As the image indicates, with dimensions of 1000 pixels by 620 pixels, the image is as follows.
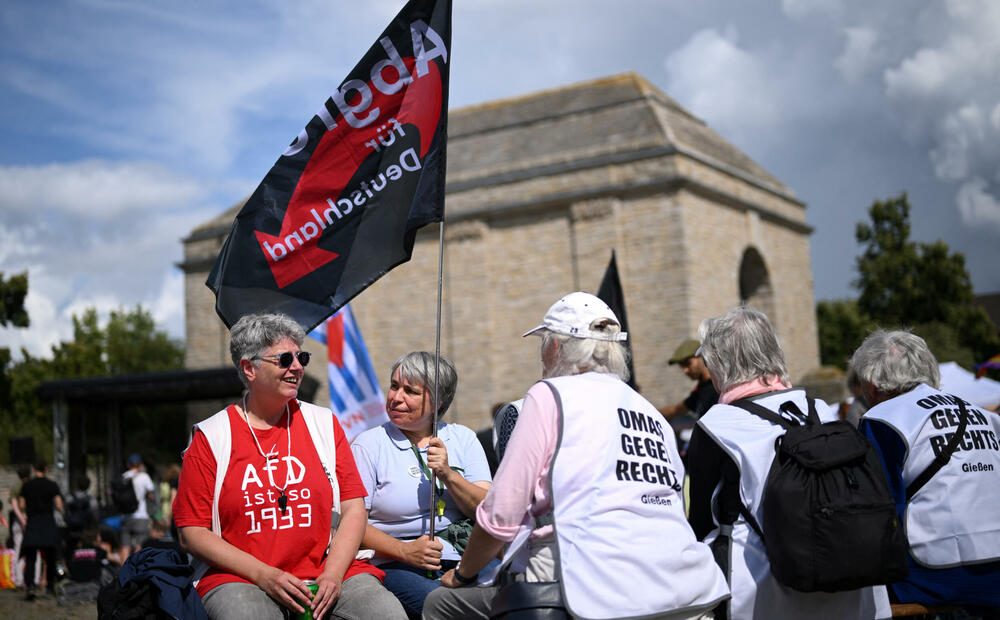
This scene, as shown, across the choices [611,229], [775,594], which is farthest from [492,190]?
[775,594]

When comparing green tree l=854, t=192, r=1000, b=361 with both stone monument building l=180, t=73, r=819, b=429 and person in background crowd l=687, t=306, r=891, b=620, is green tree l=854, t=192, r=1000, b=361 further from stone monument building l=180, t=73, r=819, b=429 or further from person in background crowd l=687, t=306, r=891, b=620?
person in background crowd l=687, t=306, r=891, b=620

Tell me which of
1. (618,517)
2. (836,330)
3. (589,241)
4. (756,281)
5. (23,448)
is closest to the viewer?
(618,517)

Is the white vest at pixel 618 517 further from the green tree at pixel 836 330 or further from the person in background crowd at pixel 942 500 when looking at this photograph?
the green tree at pixel 836 330

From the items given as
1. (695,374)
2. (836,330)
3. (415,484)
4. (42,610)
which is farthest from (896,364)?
(836,330)

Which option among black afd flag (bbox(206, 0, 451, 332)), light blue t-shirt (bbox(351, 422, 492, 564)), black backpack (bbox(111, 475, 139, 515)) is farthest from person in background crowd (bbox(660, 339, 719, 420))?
black backpack (bbox(111, 475, 139, 515))

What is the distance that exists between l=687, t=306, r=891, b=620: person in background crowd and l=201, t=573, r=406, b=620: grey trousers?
130 centimetres

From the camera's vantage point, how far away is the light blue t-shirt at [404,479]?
4.71m

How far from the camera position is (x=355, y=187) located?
17.1 feet

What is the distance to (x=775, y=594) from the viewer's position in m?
3.71

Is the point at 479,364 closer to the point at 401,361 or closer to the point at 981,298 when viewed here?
the point at 401,361

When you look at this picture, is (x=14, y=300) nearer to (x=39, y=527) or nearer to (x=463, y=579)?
(x=39, y=527)

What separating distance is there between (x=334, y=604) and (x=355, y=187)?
2.12 metres

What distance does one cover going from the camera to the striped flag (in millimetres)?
11711

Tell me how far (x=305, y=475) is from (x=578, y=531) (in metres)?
1.45
